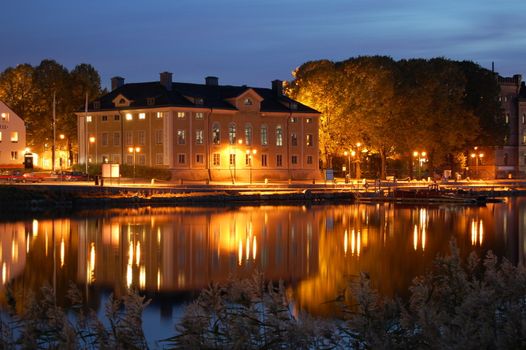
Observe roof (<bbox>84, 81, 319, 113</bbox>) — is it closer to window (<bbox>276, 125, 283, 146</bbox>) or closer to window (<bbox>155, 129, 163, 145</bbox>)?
window (<bbox>276, 125, 283, 146</bbox>)

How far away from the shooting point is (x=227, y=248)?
1500 inches

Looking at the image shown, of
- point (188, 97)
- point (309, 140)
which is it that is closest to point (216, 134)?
point (188, 97)

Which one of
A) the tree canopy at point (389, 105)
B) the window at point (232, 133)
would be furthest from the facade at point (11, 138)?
the tree canopy at point (389, 105)

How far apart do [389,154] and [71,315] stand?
82.1 metres

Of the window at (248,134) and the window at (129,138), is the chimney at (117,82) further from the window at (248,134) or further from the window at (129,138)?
the window at (248,134)

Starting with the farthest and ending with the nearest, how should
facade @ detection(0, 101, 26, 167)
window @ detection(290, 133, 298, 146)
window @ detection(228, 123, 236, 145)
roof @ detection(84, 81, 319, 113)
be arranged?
facade @ detection(0, 101, 26, 167), window @ detection(290, 133, 298, 146), window @ detection(228, 123, 236, 145), roof @ detection(84, 81, 319, 113)

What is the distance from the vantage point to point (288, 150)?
93.8 meters

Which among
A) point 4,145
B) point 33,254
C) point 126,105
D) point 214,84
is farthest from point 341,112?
point 33,254

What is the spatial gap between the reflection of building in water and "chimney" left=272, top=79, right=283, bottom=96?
4159 centimetres

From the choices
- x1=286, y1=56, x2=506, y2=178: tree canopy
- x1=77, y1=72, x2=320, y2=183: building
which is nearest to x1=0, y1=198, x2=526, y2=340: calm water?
x1=77, y1=72, x2=320, y2=183: building

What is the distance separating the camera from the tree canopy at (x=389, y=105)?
93.0 metres

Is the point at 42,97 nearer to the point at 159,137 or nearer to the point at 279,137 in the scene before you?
the point at 159,137

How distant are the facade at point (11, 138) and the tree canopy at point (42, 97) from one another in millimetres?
1599

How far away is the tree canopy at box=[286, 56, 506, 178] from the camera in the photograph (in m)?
93.0
